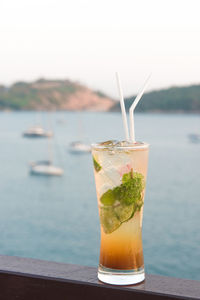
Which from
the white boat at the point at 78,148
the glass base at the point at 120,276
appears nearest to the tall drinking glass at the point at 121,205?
the glass base at the point at 120,276

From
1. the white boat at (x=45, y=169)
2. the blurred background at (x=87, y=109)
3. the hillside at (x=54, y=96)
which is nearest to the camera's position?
the blurred background at (x=87, y=109)

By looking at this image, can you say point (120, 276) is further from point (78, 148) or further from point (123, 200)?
point (78, 148)

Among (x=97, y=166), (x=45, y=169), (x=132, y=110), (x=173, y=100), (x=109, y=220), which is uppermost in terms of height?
(x=132, y=110)

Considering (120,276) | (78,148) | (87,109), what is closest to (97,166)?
(120,276)

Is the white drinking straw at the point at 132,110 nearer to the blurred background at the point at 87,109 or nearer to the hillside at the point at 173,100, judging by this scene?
the blurred background at the point at 87,109

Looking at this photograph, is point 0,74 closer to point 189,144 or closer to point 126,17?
point 126,17
